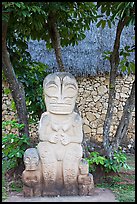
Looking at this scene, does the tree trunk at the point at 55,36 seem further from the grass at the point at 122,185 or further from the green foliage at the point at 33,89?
the grass at the point at 122,185

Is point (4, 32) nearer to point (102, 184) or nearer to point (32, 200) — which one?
point (32, 200)

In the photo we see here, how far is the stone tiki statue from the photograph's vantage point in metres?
3.99

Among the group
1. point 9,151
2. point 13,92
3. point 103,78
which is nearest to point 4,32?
point 13,92

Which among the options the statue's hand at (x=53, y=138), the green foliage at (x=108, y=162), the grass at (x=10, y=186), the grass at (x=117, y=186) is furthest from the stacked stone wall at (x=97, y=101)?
the statue's hand at (x=53, y=138)

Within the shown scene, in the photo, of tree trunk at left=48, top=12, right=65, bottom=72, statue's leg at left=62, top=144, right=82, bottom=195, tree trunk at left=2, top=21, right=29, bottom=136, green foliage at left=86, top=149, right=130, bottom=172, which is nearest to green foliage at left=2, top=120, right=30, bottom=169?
tree trunk at left=2, top=21, right=29, bottom=136

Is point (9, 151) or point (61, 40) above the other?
point (61, 40)

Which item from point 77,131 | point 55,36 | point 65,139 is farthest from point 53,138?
point 55,36

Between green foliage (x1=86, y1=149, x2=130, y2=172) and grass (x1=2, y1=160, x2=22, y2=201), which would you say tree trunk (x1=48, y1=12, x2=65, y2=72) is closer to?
green foliage (x1=86, y1=149, x2=130, y2=172)

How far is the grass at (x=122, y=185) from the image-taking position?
4051 mm

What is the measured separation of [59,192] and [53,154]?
0.51 m

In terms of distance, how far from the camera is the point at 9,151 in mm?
4715

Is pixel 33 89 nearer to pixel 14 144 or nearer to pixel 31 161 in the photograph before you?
pixel 14 144

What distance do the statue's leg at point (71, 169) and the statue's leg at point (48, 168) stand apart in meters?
0.14

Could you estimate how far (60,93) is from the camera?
4.11m
